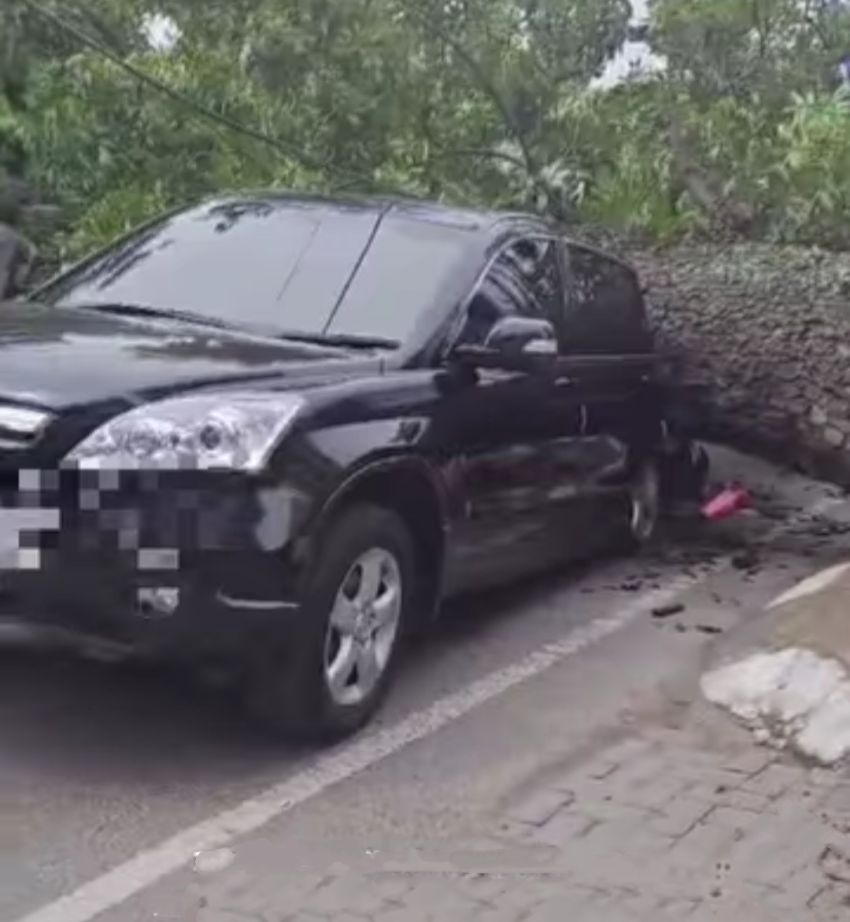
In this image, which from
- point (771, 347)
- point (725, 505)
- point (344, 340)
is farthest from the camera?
point (725, 505)

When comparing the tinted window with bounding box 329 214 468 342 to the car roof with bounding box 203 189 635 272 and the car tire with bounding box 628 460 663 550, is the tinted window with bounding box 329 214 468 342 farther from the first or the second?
the car tire with bounding box 628 460 663 550

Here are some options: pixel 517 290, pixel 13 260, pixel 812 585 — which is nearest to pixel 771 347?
pixel 812 585

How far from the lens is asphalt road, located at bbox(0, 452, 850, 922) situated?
4.84m

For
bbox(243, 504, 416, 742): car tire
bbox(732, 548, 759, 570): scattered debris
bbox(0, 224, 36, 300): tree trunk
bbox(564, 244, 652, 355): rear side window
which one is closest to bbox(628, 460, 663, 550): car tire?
bbox(732, 548, 759, 570): scattered debris

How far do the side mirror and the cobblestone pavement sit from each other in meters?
1.46

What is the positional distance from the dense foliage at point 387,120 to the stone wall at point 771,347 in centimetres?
120

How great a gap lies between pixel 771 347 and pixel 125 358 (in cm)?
461

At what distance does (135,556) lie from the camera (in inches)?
198

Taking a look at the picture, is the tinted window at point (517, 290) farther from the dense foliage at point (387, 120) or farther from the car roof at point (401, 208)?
the dense foliage at point (387, 120)

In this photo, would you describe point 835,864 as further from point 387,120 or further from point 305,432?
point 387,120

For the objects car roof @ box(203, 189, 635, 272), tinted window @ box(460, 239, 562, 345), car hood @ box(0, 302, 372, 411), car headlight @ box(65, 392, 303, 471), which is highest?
car roof @ box(203, 189, 635, 272)

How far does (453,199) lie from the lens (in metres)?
10.9

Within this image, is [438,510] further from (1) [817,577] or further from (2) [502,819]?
(1) [817,577]

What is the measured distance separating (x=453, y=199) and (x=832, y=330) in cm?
272
